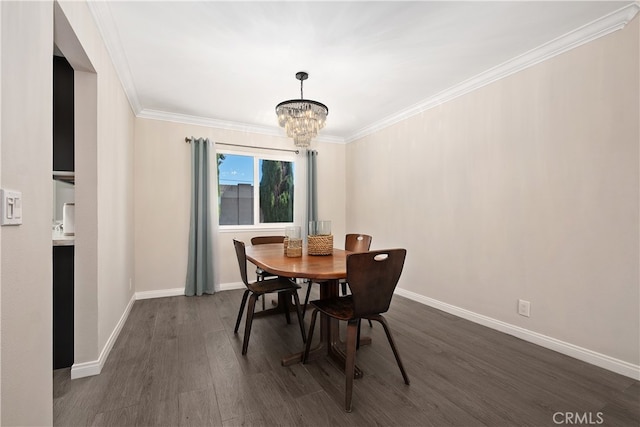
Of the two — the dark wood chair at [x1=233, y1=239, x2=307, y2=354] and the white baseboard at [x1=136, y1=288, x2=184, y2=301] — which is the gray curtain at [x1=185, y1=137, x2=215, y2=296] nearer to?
the white baseboard at [x1=136, y1=288, x2=184, y2=301]

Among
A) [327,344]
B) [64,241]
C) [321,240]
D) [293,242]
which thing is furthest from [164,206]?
[327,344]

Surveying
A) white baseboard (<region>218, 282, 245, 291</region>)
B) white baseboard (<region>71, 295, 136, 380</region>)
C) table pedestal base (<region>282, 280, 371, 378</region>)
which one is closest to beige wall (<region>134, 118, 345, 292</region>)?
white baseboard (<region>218, 282, 245, 291</region>)

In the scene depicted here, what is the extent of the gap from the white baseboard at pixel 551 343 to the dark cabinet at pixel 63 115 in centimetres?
374

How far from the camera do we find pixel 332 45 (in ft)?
7.69

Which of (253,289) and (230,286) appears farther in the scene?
(230,286)

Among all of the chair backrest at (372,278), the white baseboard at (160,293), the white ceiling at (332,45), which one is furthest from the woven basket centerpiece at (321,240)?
the white baseboard at (160,293)

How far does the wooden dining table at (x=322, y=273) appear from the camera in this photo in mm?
1876

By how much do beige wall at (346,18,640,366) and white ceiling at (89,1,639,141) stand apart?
0.25 m

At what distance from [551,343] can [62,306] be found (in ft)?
12.4

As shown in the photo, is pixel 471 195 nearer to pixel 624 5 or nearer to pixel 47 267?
pixel 624 5

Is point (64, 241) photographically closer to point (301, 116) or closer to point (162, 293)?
point (301, 116)

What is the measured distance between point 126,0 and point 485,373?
3.47 meters

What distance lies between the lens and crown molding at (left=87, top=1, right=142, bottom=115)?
1.89 metres

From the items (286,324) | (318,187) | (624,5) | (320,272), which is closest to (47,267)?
(320,272)
